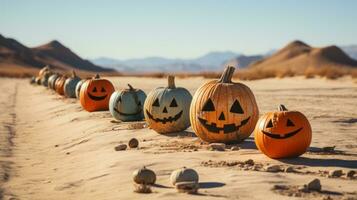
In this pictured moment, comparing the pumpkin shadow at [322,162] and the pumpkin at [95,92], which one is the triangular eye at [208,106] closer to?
the pumpkin shadow at [322,162]

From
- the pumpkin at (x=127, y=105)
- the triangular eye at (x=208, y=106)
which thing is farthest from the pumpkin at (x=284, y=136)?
the pumpkin at (x=127, y=105)

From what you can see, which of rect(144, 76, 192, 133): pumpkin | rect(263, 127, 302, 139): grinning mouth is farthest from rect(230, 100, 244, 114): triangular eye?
rect(144, 76, 192, 133): pumpkin

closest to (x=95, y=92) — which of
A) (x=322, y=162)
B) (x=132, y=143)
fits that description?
(x=132, y=143)

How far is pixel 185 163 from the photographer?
392 inches

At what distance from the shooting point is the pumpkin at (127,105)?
1620 cm

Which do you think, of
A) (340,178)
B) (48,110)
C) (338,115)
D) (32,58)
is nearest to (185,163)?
(340,178)

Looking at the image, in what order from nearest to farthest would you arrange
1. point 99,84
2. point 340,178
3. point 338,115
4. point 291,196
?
point 291,196 → point 340,178 → point 338,115 → point 99,84

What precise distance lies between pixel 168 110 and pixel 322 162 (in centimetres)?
453

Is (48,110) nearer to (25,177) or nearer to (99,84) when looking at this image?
(99,84)

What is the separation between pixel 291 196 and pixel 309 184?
0.38m

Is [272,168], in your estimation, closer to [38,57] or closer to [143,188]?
[143,188]

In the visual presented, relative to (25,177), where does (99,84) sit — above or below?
above

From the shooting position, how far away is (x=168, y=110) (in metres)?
13.5

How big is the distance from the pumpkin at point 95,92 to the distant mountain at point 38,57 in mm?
102031
